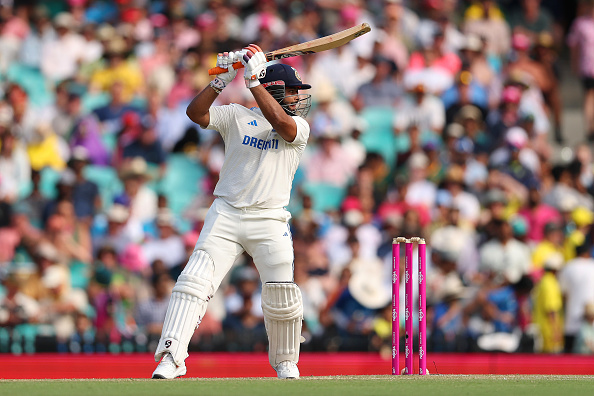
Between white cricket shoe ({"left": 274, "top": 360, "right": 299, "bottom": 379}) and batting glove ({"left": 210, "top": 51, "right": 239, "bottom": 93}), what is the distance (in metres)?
1.59

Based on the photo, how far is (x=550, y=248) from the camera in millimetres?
10133

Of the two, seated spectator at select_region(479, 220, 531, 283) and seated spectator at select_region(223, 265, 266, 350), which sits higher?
seated spectator at select_region(479, 220, 531, 283)

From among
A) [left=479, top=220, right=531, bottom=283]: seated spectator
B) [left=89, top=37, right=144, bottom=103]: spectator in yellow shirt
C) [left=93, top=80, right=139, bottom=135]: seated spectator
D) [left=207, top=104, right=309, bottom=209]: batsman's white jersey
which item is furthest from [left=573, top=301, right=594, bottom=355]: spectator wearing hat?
[left=89, top=37, right=144, bottom=103]: spectator in yellow shirt

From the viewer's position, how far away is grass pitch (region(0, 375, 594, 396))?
5.03 meters

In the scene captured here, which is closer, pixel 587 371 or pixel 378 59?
pixel 587 371

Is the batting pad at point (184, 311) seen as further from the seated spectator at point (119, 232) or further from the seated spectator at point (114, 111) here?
the seated spectator at point (114, 111)

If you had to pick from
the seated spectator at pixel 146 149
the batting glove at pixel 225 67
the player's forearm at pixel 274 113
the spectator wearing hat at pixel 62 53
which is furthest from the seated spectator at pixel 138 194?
the player's forearm at pixel 274 113

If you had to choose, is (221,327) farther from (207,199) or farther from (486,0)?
(486,0)

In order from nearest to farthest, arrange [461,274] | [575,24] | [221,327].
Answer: [221,327] → [461,274] → [575,24]

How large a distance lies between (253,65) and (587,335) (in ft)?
15.6

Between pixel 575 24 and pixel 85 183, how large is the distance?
6.40m

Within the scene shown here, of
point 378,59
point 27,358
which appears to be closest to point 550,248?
point 378,59

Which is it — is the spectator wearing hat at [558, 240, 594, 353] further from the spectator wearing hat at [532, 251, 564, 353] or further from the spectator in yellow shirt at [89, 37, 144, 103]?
the spectator in yellow shirt at [89, 37, 144, 103]

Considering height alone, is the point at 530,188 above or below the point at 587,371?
above
